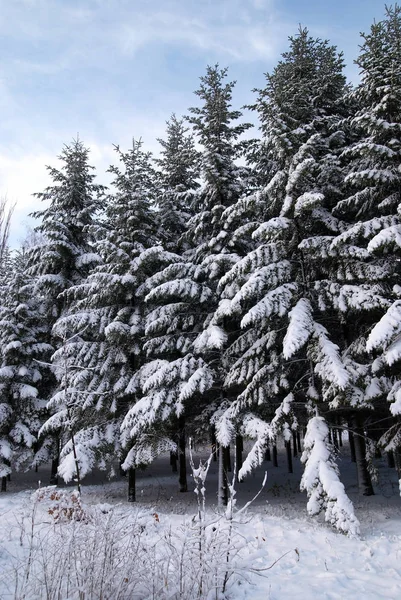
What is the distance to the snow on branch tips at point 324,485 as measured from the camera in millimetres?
8219

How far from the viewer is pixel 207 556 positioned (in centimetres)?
525

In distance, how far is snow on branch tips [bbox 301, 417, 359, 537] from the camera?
822 cm

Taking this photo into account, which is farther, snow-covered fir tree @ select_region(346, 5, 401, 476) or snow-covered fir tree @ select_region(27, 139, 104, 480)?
snow-covered fir tree @ select_region(27, 139, 104, 480)

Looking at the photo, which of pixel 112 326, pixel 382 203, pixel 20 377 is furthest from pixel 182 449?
pixel 382 203

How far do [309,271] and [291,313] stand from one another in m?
2.79

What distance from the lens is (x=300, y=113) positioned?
14125 millimetres

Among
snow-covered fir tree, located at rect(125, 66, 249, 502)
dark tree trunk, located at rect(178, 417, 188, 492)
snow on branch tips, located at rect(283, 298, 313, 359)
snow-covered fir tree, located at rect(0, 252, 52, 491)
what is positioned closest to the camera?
snow on branch tips, located at rect(283, 298, 313, 359)

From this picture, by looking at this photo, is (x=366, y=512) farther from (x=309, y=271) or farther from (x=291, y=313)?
(x=309, y=271)

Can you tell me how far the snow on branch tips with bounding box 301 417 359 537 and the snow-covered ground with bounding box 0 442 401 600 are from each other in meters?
0.50

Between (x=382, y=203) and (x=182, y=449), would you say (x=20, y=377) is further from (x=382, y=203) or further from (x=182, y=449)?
(x=382, y=203)

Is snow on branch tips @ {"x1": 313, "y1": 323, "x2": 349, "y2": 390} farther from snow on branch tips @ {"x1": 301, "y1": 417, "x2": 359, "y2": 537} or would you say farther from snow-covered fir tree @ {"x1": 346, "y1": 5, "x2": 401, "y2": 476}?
snow on branch tips @ {"x1": 301, "y1": 417, "x2": 359, "y2": 537}

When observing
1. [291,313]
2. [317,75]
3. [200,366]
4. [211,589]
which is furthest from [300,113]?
[211,589]

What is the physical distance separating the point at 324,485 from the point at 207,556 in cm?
440

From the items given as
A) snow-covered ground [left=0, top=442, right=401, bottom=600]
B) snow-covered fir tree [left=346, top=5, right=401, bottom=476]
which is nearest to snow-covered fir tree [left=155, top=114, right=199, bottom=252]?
snow-covered fir tree [left=346, top=5, right=401, bottom=476]
